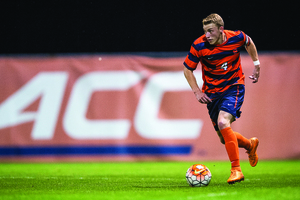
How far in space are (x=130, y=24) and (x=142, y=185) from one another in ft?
18.0

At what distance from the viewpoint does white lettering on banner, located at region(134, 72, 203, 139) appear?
9430mm

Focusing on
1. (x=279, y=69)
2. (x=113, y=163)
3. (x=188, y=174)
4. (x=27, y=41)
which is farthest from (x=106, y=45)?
(x=188, y=174)

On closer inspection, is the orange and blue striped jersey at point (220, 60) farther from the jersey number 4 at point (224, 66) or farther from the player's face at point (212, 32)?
the player's face at point (212, 32)

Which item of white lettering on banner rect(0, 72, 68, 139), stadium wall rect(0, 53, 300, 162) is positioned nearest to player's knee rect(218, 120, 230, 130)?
stadium wall rect(0, 53, 300, 162)

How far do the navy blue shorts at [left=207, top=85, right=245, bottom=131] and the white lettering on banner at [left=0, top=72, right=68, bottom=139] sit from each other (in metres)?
4.77

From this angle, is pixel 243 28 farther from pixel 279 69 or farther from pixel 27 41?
pixel 27 41

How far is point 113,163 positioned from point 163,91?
1.85m

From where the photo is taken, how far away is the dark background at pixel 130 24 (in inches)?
395

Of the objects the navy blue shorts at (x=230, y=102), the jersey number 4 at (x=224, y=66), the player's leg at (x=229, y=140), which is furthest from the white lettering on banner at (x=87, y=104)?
the player's leg at (x=229, y=140)

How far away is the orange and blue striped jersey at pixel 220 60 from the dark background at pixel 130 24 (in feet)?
14.5

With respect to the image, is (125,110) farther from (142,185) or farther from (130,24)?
(142,185)

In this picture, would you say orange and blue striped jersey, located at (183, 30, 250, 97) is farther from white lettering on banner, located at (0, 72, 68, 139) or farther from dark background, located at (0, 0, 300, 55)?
white lettering on banner, located at (0, 72, 68, 139)

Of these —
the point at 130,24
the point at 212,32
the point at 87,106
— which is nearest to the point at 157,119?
the point at 87,106

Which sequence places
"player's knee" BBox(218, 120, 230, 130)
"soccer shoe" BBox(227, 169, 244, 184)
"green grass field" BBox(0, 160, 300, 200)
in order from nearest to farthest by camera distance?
"green grass field" BBox(0, 160, 300, 200), "soccer shoe" BBox(227, 169, 244, 184), "player's knee" BBox(218, 120, 230, 130)
